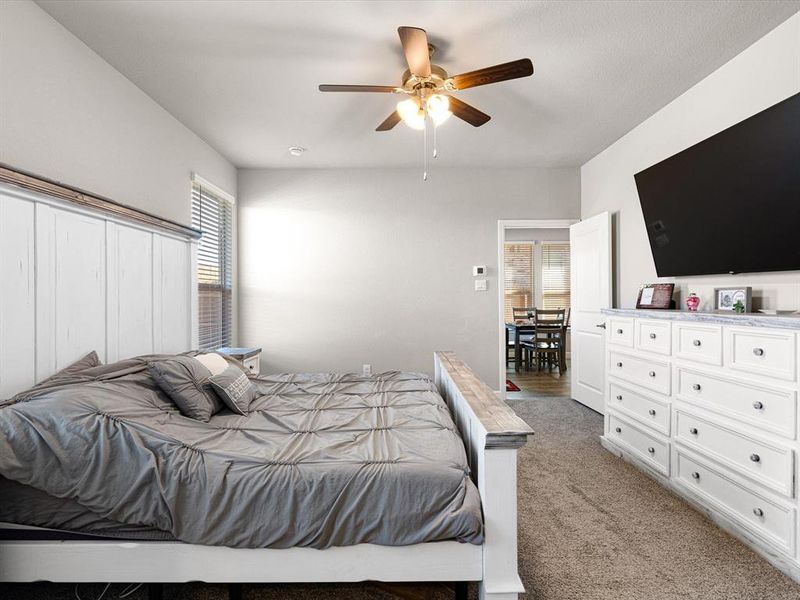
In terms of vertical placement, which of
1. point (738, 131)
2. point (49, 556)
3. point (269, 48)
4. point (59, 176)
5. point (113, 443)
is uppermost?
point (269, 48)

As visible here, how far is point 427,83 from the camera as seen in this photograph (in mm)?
2234

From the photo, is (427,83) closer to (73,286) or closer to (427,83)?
(427,83)

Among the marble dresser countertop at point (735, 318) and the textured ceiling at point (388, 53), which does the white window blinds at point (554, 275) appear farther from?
the marble dresser countertop at point (735, 318)

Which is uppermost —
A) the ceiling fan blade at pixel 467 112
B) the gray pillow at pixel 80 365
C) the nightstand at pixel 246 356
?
the ceiling fan blade at pixel 467 112

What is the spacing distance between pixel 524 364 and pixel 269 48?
19.2 ft

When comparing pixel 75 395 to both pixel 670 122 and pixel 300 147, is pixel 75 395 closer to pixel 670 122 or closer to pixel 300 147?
pixel 300 147

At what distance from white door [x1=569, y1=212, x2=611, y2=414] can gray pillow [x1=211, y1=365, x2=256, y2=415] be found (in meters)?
3.17

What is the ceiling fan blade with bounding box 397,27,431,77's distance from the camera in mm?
1832

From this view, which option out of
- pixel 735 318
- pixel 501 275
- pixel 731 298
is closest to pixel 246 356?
pixel 501 275

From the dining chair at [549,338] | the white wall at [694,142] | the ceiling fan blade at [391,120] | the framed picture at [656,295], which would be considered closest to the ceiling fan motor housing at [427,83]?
the ceiling fan blade at [391,120]

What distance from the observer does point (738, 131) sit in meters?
2.24

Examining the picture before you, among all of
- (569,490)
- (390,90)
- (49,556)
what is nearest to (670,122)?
(390,90)

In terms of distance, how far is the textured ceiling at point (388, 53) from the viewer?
203 centimetres

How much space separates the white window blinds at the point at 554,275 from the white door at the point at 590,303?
3.49m
